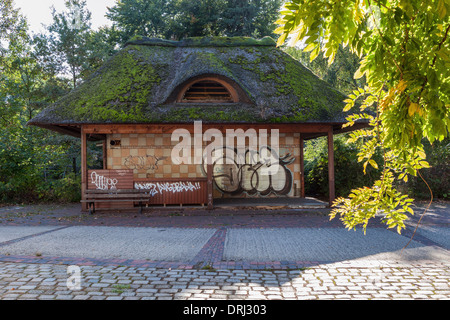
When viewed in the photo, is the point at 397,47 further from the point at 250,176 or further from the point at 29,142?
the point at 29,142

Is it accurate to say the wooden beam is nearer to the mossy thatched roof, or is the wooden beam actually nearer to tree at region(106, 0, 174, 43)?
the mossy thatched roof

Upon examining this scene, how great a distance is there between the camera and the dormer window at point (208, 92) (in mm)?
11102

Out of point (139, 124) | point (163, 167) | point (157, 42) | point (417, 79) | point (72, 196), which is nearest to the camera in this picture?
point (417, 79)

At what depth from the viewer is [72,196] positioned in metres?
14.8

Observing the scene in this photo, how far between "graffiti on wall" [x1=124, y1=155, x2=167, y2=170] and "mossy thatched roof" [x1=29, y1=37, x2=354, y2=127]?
2.63 meters

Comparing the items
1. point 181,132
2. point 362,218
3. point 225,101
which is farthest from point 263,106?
point 362,218

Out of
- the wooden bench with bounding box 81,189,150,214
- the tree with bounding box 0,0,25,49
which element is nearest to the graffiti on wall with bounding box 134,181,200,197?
the wooden bench with bounding box 81,189,150,214

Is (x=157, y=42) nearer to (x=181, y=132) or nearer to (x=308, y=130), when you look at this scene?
(x=181, y=132)

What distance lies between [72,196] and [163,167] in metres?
5.37

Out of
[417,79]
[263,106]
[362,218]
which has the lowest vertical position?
[362,218]

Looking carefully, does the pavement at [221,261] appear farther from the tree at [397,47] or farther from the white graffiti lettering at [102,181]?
the white graffiti lettering at [102,181]

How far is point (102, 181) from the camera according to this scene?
10.7 m

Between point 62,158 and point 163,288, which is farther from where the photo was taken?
point 62,158

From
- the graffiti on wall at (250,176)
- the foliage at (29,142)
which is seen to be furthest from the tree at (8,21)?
the graffiti on wall at (250,176)
